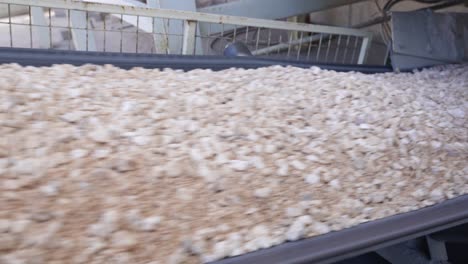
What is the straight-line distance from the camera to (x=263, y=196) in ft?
Result: 3.96

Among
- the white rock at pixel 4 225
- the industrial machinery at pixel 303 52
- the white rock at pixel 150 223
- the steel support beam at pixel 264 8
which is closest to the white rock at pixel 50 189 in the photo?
the white rock at pixel 4 225

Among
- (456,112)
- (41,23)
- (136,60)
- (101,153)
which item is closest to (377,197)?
(101,153)

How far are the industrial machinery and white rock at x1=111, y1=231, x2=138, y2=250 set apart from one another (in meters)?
0.21

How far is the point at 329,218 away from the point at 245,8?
2523mm

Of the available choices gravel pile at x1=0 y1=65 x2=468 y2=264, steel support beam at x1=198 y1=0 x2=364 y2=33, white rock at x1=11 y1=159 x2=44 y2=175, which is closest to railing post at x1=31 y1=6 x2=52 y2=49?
steel support beam at x1=198 y1=0 x2=364 y2=33

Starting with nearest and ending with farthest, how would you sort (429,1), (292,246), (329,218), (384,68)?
(292,246) → (329,218) → (384,68) → (429,1)

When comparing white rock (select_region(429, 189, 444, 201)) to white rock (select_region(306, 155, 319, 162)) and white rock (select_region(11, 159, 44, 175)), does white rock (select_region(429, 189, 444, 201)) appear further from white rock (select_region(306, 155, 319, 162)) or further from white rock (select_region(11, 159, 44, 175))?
white rock (select_region(11, 159, 44, 175))

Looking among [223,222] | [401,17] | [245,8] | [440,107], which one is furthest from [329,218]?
→ [245,8]

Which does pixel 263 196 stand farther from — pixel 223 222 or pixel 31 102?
pixel 31 102

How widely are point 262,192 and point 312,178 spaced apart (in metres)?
0.18

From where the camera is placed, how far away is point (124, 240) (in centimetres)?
98

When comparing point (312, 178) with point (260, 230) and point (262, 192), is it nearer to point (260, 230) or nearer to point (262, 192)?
point (262, 192)

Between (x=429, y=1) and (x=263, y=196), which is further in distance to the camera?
(x=429, y=1)

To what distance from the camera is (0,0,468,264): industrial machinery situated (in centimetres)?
109
